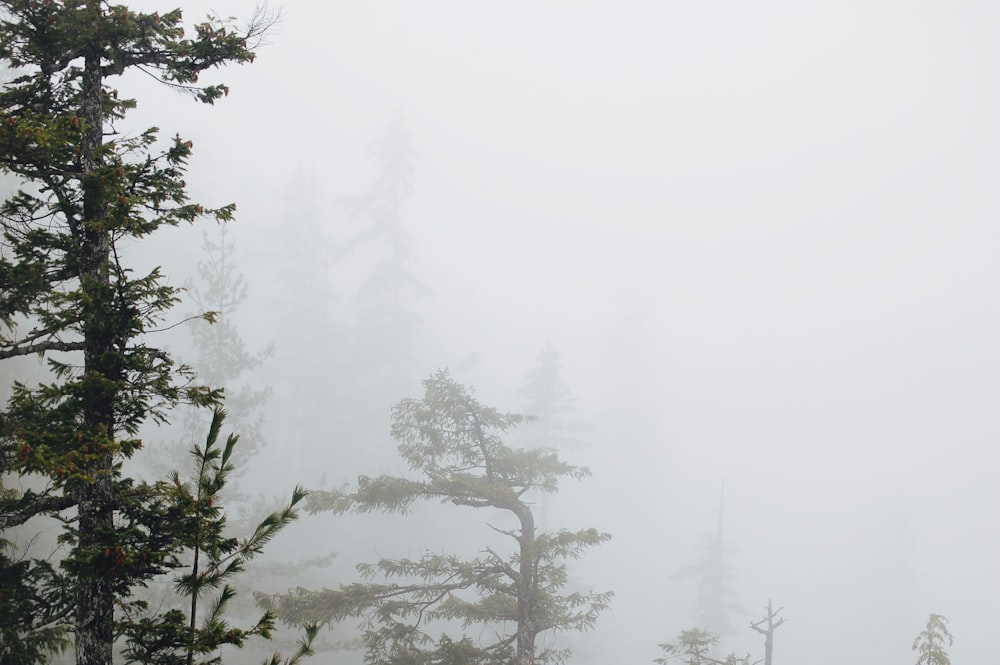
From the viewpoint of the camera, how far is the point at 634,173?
148875mm

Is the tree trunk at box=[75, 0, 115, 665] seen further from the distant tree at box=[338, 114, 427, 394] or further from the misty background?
the distant tree at box=[338, 114, 427, 394]

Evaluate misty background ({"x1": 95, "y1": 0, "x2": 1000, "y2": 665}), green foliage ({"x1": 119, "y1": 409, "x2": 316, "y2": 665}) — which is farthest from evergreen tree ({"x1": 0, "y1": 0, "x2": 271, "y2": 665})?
misty background ({"x1": 95, "y1": 0, "x2": 1000, "y2": 665})

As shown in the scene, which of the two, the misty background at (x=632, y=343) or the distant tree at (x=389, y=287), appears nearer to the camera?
the distant tree at (x=389, y=287)

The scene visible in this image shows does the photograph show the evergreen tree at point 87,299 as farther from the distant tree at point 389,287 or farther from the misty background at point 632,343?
the distant tree at point 389,287

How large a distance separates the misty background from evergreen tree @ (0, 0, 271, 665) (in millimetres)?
1621

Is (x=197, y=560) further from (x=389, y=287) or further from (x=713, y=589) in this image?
(x=713, y=589)

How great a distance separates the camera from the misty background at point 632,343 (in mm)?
38344

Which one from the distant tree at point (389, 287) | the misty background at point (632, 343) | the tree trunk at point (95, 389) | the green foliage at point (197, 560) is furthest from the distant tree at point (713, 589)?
the tree trunk at point (95, 389)

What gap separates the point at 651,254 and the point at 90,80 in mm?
105846

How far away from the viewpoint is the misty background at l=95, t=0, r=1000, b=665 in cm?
3834

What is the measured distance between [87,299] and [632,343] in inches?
2025

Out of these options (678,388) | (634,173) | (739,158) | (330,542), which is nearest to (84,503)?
(330,542)

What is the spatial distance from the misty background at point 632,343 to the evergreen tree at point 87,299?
1.62 metres

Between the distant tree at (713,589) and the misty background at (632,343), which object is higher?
Answer: the misty background at (632,343)
